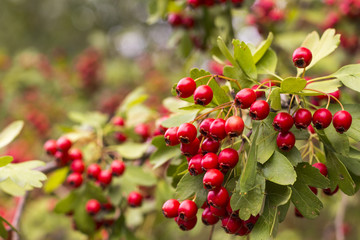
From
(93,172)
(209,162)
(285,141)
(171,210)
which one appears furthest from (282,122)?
(93,172)

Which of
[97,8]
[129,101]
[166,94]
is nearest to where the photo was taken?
[129,101]

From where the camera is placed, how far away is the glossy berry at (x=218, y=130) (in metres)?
1.22

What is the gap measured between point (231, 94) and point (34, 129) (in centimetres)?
397

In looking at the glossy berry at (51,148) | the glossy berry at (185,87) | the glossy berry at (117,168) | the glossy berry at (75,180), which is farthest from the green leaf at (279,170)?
the glossy berry at (51,148)

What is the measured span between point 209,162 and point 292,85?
0.39m

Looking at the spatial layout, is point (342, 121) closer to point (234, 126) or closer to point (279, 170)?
point (279, 170)

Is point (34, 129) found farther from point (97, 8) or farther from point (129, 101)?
point (97, 8)

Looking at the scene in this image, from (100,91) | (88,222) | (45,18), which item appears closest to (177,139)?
(88,222)

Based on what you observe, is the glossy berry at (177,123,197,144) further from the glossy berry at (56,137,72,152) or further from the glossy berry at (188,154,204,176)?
the glossy berry at (56,137,72,152)

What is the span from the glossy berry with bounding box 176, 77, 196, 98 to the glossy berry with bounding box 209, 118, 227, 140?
17cm

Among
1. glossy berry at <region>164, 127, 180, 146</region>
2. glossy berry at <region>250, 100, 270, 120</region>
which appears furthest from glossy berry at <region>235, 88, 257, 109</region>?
glossy berry at <region>164, 127, 180, 146</region>

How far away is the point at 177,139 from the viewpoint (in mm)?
1355

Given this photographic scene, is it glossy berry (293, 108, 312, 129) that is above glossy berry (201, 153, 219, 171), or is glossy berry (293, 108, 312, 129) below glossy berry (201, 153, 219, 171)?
above

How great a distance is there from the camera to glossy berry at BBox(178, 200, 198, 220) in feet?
4.22
